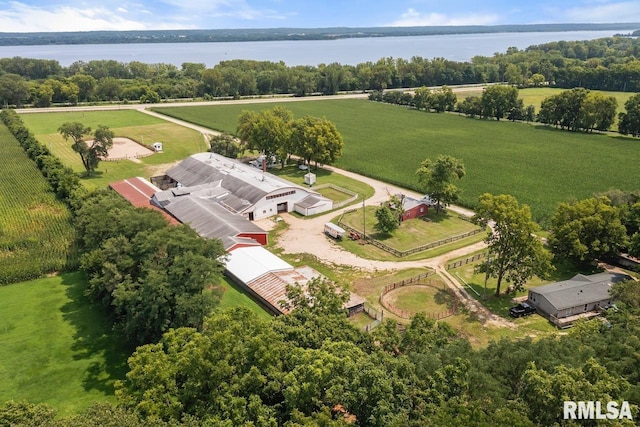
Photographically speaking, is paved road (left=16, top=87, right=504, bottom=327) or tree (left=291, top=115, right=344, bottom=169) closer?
paved road (left=16, top=87, right=504, bottom=327)

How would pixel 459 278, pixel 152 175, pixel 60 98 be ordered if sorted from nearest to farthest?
pixel 459 278 → pixel 152 175 → pixel 60 98

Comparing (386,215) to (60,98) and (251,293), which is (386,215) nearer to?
(251,293)

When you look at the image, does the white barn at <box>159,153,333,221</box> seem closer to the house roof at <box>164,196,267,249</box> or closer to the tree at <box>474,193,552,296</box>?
the house roof at <box>164,196,267,249</box>

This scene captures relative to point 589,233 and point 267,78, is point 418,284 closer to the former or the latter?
point 589,233

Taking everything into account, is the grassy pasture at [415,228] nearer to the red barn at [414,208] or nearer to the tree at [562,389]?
the red barn at [414,208]

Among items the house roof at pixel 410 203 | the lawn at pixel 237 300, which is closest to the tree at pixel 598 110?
the house roof at pixel 410 203

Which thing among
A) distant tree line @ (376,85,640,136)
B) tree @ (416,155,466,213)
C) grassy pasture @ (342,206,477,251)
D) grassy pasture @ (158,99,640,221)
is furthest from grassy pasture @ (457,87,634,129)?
grassy pasture @ (342,206,477,251)

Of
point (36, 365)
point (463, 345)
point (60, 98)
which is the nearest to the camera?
point (463, 345)

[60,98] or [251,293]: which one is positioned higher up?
[60,98]

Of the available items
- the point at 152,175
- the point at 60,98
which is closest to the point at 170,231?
the point at 152,175
